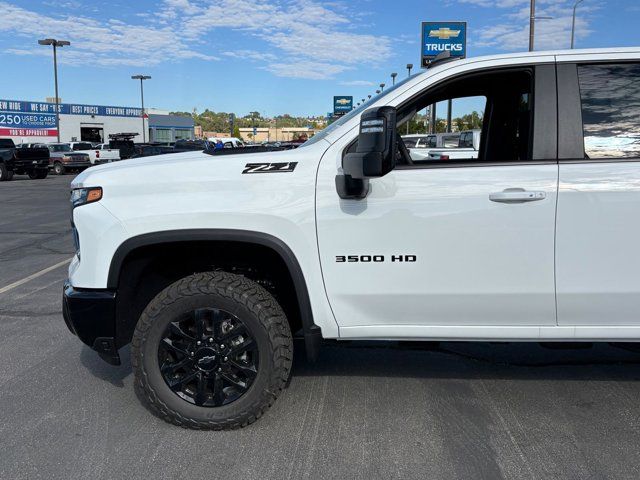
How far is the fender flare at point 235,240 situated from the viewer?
313cm

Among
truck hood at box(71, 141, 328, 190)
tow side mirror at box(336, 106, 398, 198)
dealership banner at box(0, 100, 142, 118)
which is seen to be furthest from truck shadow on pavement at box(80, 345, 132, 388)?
dealership banner at box(0, 100, 142, 118)

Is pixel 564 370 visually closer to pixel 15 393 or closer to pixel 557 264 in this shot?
pixel 557 264

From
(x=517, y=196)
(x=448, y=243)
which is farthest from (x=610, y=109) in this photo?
(x=448, y=243)

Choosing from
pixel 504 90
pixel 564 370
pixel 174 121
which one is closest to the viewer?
pixel 504 90

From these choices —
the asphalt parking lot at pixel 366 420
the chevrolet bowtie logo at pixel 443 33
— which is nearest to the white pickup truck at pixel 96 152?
the chevrolet bowtie logo at pixel 443 33

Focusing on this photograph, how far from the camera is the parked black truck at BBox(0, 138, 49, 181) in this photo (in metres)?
26.7

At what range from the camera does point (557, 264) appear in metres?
3.09

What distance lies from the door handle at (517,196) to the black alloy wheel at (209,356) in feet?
5.07

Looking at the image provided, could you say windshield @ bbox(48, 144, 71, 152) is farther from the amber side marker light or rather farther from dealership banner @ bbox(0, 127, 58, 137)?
the amber side marker light

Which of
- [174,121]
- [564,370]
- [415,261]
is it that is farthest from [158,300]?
[174,121]

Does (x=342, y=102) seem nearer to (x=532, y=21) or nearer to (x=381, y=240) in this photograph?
(x=532, y=21)

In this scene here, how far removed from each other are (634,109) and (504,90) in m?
0.92

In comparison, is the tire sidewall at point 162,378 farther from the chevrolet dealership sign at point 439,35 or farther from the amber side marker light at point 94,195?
the chevrolet dealership sign at point 439,35

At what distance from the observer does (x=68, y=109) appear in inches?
2478
